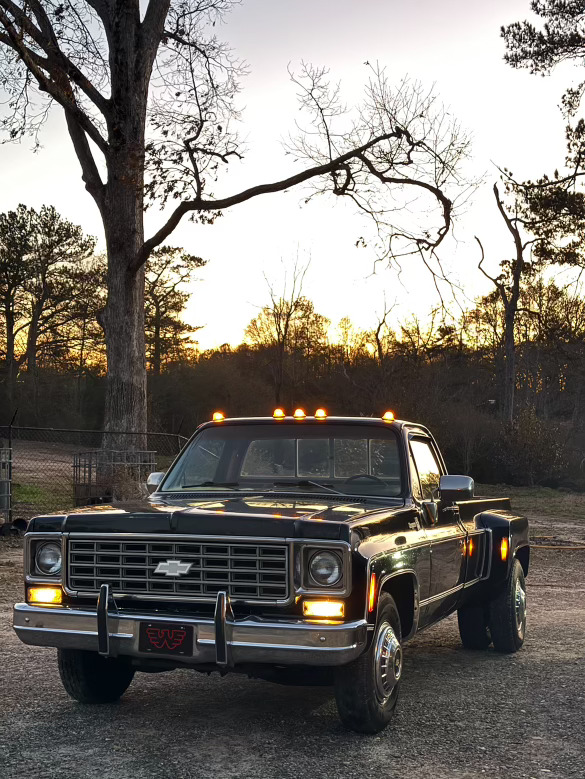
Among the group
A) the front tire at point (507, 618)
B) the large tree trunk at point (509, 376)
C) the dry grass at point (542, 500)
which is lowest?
the dry grass at point (542, 500)

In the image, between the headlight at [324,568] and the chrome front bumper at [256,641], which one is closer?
the chrome front bumper at [256,641]

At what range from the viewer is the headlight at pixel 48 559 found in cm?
562

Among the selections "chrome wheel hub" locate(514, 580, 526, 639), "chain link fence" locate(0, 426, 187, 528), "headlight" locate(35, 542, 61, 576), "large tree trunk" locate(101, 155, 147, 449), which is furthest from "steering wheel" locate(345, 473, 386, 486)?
"large tree trunk" locate(101, 155, 147, 449)

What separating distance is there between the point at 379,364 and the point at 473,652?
117ft

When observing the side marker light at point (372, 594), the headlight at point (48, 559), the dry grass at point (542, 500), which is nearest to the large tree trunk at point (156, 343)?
the dry grass at point (542, 500)

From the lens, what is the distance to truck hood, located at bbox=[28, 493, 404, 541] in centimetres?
514

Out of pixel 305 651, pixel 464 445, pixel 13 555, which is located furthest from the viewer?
pixel 464 445

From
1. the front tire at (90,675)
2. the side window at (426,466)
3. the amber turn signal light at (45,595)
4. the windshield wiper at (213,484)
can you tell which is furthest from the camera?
the side window at (426,466)

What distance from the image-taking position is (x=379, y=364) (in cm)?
4375

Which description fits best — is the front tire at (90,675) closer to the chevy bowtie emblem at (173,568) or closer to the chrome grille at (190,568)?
the chrome grille at (190,568)

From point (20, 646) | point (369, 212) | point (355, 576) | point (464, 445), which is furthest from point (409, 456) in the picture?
point (464, 445)

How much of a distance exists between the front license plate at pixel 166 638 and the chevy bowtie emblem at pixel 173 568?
0.28 meters

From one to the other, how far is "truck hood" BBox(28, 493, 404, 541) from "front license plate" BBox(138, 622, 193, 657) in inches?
19.1

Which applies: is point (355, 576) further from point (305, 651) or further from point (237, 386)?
point (237, 386)
